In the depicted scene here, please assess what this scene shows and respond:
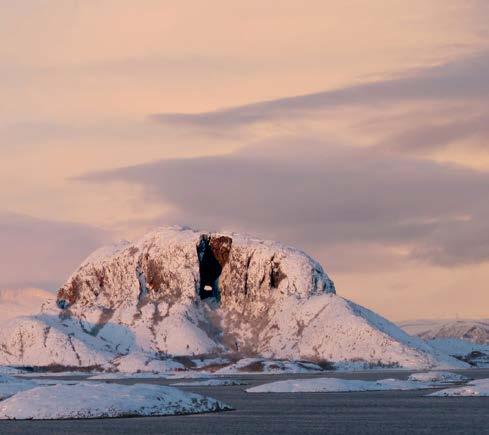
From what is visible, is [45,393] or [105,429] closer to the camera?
[105,429]

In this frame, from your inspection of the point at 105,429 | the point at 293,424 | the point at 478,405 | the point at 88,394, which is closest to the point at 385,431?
the point at 293,424

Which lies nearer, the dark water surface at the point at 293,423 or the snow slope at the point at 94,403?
the dark water surface at the point at 293,423

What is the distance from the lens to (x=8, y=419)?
16275 cm

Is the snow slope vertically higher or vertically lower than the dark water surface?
higher

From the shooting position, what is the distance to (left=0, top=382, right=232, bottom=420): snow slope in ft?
529

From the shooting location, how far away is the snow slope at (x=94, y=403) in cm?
16138

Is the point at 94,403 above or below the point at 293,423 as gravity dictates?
above

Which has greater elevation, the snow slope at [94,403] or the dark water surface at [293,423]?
the snow slope at [94,403]

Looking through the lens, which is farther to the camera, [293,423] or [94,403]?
[94,403]

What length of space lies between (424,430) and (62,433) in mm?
40527

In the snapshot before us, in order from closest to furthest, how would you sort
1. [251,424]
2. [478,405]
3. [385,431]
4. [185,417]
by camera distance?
[385,431] < [251,424] < [185,417] < [478,405]

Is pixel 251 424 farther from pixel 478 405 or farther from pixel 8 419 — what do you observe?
pixel 478 405

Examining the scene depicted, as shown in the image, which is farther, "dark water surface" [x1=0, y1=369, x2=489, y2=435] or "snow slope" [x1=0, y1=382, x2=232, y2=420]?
"snow slope" [x1=0, y1=382, x2=232, y2=420]

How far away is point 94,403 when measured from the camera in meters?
163
